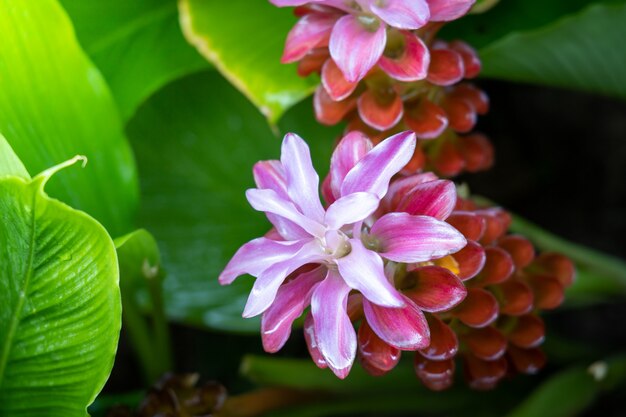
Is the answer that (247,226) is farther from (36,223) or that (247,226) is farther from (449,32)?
(36,223)

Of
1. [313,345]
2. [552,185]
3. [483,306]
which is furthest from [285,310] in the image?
[552,185]

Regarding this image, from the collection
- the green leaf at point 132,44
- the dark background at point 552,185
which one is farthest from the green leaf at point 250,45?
the dark background at point 552,185

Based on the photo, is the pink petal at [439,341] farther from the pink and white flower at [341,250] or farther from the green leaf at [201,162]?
the green leaf at [201,162]

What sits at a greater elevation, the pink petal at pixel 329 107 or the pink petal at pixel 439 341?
the pink petal at pixel 329 107

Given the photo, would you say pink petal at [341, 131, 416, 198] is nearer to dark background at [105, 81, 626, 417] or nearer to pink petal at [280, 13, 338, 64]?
pink petal at [280, 13, 338, 64]

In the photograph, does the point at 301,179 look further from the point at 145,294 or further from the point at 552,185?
the point at 552,185

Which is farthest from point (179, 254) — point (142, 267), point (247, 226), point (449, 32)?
point (449, 32)
